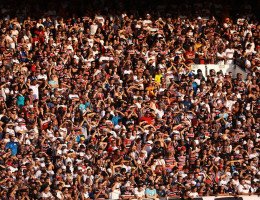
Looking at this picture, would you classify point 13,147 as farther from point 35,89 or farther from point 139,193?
point 139,193

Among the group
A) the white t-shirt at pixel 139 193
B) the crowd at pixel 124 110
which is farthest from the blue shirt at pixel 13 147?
the white t-shirt at pixel 139 193

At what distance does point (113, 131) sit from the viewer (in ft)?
107

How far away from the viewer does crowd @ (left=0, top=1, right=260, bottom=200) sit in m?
30.7

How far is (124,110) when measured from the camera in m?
33.4

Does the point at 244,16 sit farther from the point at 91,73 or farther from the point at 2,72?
the point at 2,72

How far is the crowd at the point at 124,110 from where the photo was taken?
30.7 metres

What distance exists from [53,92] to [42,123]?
1.46 m

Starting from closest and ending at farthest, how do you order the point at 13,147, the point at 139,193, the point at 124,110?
the point at 139,193 < the point at 13,147 < the point at 124,110

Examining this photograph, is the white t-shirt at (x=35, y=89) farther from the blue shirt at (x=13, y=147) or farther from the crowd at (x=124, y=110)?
the blue shirt at (x=13, y=147)

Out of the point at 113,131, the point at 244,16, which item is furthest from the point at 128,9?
the point at 113,131

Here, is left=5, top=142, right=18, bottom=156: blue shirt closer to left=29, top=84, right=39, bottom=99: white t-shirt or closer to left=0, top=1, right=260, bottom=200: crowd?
left=0, top=1, right=260, bottom=200: crowd

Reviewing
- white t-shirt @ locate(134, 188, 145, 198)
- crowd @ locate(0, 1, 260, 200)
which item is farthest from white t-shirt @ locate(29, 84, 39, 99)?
white t-shirt @ locate(134, 188, 145, 198)

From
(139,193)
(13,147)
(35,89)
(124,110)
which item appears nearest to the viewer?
(139,193)

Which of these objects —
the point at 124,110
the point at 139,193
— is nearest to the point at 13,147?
the point at 139,193
